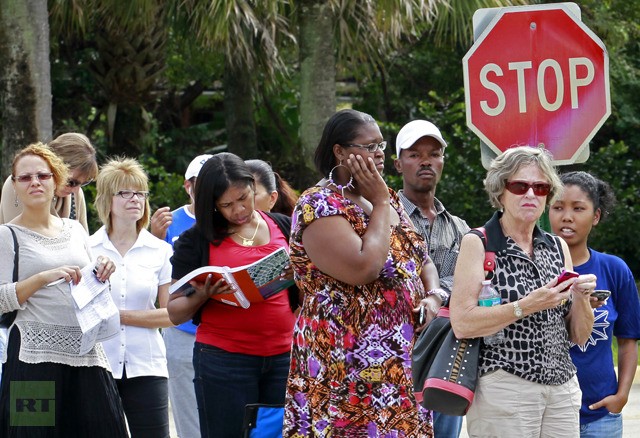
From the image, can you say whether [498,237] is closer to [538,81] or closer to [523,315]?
[523,315]

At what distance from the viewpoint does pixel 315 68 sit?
42.7ft

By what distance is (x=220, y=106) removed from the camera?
22.2 metres

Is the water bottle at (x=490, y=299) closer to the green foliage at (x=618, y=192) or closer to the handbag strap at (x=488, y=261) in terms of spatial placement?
the handbag strap at (x=488, y=261)

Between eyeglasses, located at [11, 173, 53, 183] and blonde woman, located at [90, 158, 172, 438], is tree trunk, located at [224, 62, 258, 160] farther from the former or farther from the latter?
eyeglasses, located at [11, 173, 53, 183]

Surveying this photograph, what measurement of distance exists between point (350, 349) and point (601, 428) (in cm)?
147

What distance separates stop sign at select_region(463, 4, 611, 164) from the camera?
5676mm

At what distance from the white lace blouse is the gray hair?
7.73 feet

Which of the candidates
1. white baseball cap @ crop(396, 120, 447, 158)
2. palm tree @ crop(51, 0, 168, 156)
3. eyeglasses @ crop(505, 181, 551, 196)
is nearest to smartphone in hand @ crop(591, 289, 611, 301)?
eyeglasses @ crop(505, 181, 551, 196)

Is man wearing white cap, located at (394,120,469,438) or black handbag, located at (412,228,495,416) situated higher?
man wearing white cap, located at (394,120,469,438)

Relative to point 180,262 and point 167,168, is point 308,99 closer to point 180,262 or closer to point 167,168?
point 167,168

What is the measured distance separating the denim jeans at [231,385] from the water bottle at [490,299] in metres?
1.29

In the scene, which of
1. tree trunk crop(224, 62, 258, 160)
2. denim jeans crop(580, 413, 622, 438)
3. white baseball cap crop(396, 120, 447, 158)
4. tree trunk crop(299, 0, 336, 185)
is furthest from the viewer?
tree trunk crop(224, 62, 258, 160)

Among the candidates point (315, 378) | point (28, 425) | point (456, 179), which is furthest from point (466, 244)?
point (456, 179)

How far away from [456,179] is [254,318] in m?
10.5
